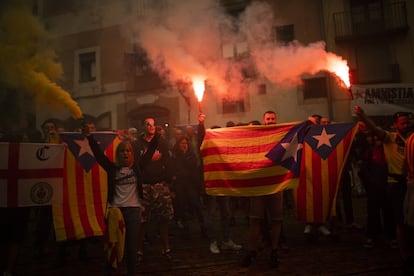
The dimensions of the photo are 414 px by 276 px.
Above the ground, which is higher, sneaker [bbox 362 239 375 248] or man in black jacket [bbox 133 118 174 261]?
man in black jacket [bbox 133 118 174 261]

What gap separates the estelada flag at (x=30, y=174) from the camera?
4.41 m

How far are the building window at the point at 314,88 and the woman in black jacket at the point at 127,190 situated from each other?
45.1 feet

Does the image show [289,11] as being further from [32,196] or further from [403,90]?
[32,196]

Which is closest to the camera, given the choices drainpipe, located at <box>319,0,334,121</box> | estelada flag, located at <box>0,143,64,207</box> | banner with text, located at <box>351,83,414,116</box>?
estelada flag, located at <box>0,143,64,207</box>

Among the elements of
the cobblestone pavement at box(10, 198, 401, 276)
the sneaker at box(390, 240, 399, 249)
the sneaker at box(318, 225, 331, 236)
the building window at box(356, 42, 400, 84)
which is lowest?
the cobblestone pavement at box(10, 198, 401, 276)

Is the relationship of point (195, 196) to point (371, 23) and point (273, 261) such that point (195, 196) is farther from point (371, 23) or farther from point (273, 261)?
point (371, 23)

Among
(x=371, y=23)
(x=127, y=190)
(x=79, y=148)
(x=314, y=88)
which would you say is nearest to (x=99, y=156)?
(x=127, y=190)

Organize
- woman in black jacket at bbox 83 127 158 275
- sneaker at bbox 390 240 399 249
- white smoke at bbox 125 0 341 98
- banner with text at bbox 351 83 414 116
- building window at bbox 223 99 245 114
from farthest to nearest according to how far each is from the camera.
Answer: building window at bbox 223 99 245 114 < banner with text at bbox 351 83 414 116 < white smoke at bbox 125 0 341 98 < sneaker at bbox 390 240 399 249 < woman in black jacket at bbox 83 127 158 275

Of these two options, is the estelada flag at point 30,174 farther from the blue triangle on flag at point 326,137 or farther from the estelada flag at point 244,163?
the blue triangle on flag at point 326,137

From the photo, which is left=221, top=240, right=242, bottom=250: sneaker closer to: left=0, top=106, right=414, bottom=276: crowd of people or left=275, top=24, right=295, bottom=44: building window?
left=0, top=106, right=414, bottom=276: crowd of people

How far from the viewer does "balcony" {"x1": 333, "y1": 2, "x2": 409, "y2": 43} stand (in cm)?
1616

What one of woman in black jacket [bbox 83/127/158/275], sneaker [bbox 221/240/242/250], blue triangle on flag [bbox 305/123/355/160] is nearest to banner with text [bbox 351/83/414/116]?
blue triangle on flag [bbox 305/123/355/160]

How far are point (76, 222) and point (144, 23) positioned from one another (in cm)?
886

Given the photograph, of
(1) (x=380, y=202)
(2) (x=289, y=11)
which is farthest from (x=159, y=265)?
(2) (x=289, y=11)
